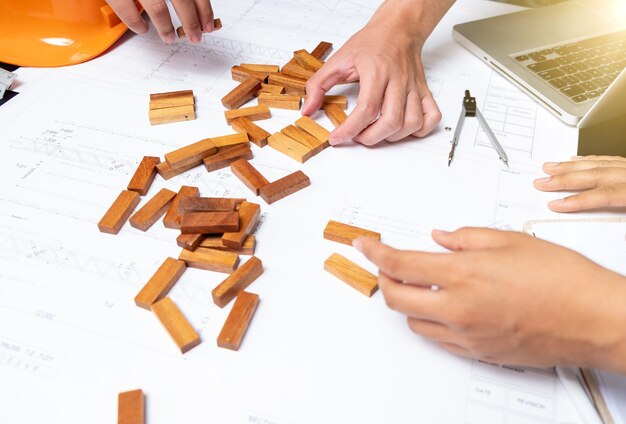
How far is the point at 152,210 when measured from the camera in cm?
100

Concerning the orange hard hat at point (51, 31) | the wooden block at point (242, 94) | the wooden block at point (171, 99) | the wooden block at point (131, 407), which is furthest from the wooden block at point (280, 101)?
the wooden block at point (131, 407)

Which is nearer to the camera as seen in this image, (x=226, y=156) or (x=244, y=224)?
(x=244, y=224)

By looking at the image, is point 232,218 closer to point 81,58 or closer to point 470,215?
point 470,215

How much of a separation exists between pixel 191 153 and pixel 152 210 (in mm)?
159

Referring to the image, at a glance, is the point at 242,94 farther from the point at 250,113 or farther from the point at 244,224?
the point at 244,224

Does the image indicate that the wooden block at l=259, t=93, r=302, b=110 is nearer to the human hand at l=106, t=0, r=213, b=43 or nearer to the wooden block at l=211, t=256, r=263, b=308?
the human hand at l=106, t=0, r=213, b=43

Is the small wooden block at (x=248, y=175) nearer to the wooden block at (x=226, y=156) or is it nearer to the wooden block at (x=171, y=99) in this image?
the wooden block at (x=226, y=156)

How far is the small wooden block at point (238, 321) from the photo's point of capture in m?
0.80

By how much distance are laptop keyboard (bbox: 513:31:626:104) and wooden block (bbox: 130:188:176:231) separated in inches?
35.3

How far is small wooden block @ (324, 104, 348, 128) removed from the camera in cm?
122

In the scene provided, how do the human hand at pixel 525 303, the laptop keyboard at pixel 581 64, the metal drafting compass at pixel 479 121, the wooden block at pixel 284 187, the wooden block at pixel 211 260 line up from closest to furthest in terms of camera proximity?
the human hand at pixel 525 303 → the wooden block at pixel 211 260 → the wooden block at pixel 284 187 → the metal drafting compass at pixel 479 121 → the laptop keyboard at pixel 581 64

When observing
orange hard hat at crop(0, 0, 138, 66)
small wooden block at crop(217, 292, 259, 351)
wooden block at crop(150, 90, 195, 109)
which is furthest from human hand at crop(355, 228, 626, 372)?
orange hard hat at crop(0, 0, 138, 66)

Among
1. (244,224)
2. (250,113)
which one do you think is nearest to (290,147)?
(250,113)

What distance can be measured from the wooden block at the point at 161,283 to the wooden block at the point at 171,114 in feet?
1.37
